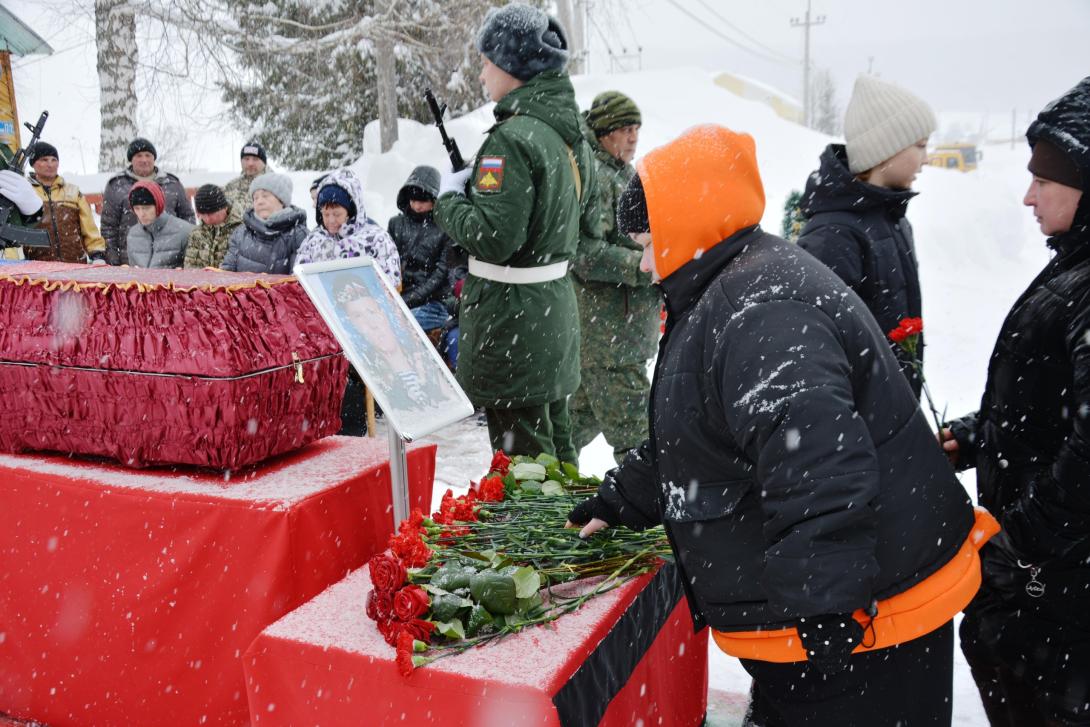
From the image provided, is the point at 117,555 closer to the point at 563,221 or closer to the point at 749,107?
the point at 563,221

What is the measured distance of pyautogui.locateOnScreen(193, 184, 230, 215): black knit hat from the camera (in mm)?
6457

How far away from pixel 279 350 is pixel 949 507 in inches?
68.8

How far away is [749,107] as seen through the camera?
23750 mm

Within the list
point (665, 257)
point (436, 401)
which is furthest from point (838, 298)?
point (436, 401)

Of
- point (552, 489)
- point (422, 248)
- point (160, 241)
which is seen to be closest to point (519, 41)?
point (552, 489)

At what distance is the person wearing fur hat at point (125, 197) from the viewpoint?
7.93m

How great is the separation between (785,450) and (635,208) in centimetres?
59

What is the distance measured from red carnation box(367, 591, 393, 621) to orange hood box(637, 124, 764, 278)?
36.3 inches

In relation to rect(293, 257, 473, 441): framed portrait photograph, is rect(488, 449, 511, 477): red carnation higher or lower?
lower

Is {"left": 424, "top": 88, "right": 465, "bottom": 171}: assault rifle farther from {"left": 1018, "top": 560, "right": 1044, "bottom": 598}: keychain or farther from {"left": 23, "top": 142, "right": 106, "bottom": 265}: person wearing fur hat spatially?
{"left": 23, "top": 142, "right": 106, "bottom": 265}: person wearing fur hat

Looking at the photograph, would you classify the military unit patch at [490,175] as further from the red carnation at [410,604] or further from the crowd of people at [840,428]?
the red carnation at [410,604]

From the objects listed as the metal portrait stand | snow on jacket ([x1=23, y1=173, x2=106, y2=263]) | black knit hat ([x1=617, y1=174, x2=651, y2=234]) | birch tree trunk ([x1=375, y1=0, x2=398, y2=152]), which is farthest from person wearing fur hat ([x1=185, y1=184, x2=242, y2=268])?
birch tree trunk ([x1=375, y1=0, x2=398, y2=152])

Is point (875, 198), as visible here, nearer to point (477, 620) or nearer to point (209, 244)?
point (477, 620)

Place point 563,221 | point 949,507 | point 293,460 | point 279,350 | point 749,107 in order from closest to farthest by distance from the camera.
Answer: point 949,507 < point 279,350 < point 293,460 < point 563,221 < point 749,107
